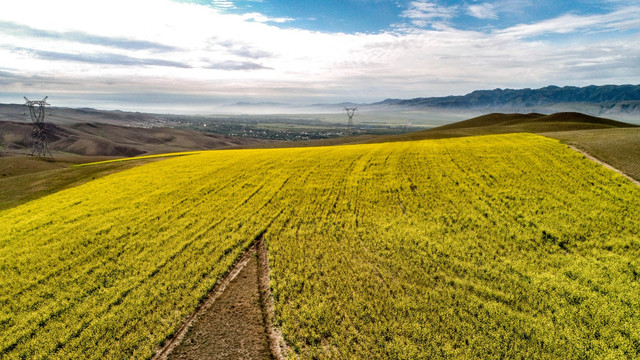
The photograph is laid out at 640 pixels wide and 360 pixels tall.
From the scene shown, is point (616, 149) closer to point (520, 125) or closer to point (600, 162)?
point (600, 162)

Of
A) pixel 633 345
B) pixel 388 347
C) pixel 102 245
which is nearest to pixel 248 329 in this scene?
pixel 388 347

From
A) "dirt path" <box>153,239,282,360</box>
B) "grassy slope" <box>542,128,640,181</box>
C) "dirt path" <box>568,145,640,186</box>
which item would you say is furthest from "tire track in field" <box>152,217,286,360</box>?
"grassy slope" <box>542,128,640,181</box>

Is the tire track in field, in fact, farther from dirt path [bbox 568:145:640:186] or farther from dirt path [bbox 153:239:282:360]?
dirt path [bbox 568:145:640:186]

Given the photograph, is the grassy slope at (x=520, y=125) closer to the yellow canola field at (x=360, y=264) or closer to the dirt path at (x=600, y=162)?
the dirt path at (x=600, y=162)

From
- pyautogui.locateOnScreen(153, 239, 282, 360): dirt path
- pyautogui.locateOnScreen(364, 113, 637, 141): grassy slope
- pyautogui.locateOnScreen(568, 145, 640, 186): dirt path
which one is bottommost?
pyautogui.locateOnScreen(153, 239, 282, 360): dirt path

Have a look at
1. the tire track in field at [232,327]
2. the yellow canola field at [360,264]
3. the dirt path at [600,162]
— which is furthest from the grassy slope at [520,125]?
the tire track in field at [232,327]

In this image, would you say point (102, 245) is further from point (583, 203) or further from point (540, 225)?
point (583, 203)

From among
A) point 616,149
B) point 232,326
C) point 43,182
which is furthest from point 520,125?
point 43,182
